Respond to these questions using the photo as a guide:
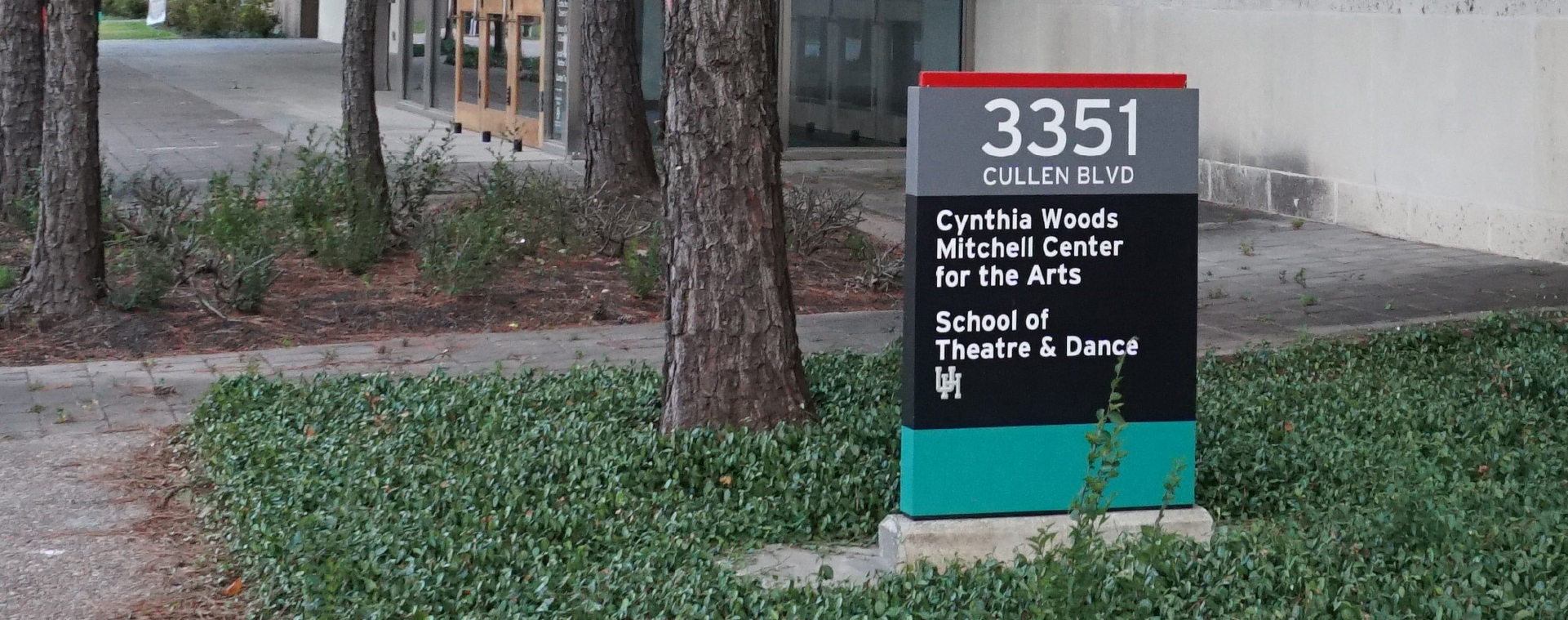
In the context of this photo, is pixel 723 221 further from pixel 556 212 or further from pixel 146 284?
pixel 556 212

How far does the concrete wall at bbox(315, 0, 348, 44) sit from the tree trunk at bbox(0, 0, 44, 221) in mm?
27046

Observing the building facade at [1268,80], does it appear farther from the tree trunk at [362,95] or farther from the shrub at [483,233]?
the tree trunk at [362,95]

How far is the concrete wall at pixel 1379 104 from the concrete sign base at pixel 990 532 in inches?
319

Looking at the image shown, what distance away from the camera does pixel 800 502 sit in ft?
17.8

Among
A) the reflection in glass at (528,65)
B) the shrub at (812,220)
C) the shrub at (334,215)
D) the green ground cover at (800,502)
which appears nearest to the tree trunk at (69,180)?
the shrub at (334,215)

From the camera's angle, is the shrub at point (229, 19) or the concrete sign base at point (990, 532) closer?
the concrete sign base at point (990, 532)

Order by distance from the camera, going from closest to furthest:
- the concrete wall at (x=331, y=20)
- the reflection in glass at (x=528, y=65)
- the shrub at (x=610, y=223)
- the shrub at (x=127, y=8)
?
the shrub at (x=610, y=223) < the reflection in glass at (x=528, y=65) < the concrete wall at (x=331, y=20) < the shrub at (x=127, y=8)

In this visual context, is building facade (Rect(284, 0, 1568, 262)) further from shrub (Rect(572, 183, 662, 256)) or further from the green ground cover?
the green ground cover

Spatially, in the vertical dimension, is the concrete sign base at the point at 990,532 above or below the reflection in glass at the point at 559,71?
below

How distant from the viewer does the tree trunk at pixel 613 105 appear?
518 inches

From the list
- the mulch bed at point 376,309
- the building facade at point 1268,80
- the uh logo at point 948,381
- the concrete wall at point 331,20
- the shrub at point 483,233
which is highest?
the concrete wall at point 331,20

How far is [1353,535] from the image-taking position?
15.6ft

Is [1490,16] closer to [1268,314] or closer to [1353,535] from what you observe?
[1268,314]

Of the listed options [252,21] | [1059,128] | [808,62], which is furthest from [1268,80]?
[252,21]
